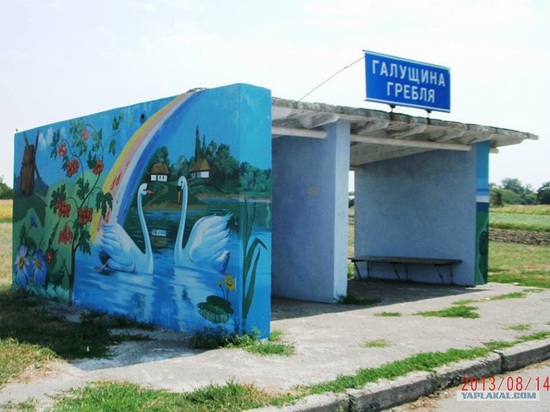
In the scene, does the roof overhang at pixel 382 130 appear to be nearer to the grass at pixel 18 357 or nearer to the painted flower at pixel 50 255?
the painted flower at pixel 50 255

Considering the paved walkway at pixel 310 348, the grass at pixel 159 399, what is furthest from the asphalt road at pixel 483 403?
the grass at pixel 159 399

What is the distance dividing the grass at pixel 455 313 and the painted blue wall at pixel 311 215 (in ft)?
5.49

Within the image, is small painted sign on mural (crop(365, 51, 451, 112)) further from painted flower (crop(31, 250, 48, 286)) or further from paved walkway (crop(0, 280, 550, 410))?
painted flower (crop(31, 250, 48, 286))

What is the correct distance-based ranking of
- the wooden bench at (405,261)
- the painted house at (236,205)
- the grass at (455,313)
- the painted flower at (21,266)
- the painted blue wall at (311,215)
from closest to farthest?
the painted house at (236,205)
the grass at (455,313)
the painted blue wall at (311,215)
the painted flower at (21,266)
the wooden bench at (405,261)

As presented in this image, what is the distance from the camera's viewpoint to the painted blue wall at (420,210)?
509 inches

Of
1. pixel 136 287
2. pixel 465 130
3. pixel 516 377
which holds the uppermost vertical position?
pixel 465 130

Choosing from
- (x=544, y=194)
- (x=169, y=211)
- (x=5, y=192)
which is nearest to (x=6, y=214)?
(x=5, y=192)

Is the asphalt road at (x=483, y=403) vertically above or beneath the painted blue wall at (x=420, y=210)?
beneath

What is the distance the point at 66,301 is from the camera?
985 cm

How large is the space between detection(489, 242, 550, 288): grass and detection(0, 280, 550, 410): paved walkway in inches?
125

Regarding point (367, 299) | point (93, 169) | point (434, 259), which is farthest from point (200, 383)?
point (434, 259)

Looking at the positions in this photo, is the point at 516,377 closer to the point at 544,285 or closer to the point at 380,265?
the point at 544,285

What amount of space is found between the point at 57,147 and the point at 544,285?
1024cm

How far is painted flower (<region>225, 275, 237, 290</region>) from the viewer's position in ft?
22.4
